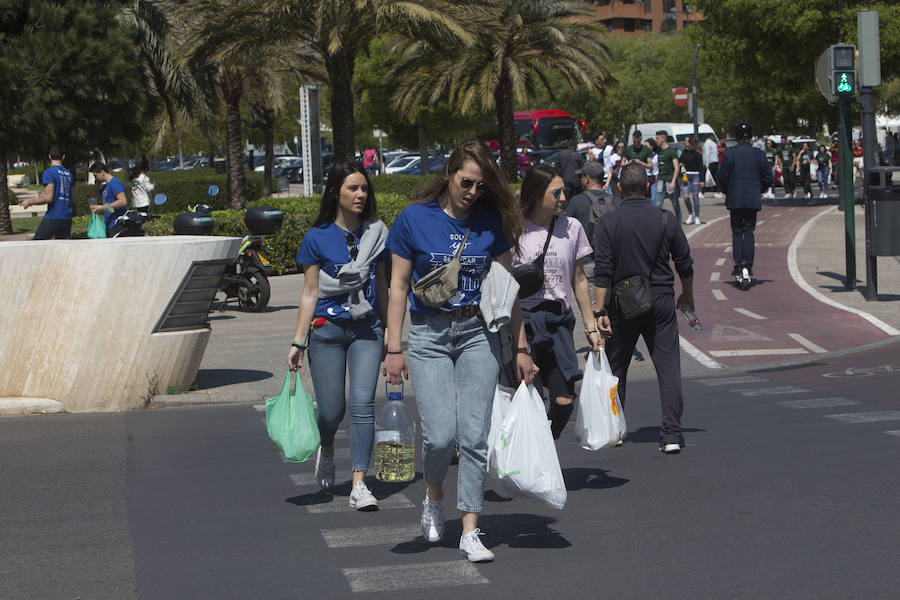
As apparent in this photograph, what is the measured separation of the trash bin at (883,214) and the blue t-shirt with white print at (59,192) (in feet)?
29.9

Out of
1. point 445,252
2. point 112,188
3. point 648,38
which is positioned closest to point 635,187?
point 445,252

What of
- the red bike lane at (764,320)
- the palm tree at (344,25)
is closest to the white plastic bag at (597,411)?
the red bike lane at (764,320)

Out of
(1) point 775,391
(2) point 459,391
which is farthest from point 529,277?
(1) point 775,391

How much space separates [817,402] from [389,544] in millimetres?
4516

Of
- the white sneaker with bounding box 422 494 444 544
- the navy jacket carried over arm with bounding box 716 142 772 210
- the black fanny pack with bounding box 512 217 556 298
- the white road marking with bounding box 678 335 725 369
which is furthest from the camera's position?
the navy jacket carried over arm with bounding box 716 142 772 210

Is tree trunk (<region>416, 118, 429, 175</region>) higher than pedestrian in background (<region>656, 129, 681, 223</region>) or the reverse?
higher

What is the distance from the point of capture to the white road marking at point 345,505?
6.24m

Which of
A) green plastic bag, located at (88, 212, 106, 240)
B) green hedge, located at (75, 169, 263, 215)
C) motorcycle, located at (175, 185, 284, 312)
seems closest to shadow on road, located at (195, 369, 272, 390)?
motorcycle, located at (175, 185, 284, 312)

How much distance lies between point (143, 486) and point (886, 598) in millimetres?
3991

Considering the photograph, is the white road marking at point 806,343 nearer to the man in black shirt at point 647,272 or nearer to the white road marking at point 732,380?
the white road marking at point 732,380

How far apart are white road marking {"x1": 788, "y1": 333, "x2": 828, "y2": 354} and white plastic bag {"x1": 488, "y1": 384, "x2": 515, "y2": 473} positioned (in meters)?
7.10

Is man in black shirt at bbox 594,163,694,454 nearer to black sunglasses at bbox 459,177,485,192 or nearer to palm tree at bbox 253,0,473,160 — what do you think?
black sunglasses at bbox 459,177,485,192

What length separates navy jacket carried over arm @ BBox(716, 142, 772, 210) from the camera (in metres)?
14.9

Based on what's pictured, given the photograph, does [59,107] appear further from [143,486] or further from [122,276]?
[143,486]
